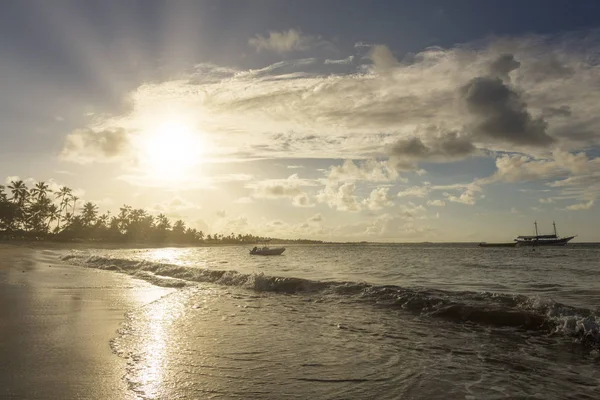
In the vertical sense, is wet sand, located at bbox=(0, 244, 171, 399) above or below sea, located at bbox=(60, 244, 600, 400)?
above

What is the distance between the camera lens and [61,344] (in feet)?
25.6

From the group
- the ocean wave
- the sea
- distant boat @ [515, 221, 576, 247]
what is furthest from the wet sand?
distant boat @ [515, 221, 576, 247]

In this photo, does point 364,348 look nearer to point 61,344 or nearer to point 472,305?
point 61,344

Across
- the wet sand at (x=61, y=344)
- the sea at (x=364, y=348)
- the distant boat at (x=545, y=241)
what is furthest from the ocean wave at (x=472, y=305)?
the distant boat at (x=545, y=241)

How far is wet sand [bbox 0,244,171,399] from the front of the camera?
5426 millimetres

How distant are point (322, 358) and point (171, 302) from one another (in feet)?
29.9

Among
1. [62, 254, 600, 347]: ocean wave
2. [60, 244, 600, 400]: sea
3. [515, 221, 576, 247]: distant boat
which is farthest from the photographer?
[515, 221, 576, 247]: distant boat

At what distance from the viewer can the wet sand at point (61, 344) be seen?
543 centimetres

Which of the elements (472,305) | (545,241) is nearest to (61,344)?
(472,305)

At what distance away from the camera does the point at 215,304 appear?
14.8m

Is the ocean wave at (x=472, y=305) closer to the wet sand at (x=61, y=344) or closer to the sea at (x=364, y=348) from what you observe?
the sea at (x=364, y=348)

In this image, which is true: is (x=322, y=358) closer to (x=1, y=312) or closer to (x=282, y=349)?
(x=282, y=349)

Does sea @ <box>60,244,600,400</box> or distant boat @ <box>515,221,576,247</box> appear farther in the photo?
distant boat @ <box>515,221,576,247</box>

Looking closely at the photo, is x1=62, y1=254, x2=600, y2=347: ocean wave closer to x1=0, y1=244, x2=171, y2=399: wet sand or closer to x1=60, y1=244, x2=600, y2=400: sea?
x1=60, y1=244, x2=600, y2=400: sea
